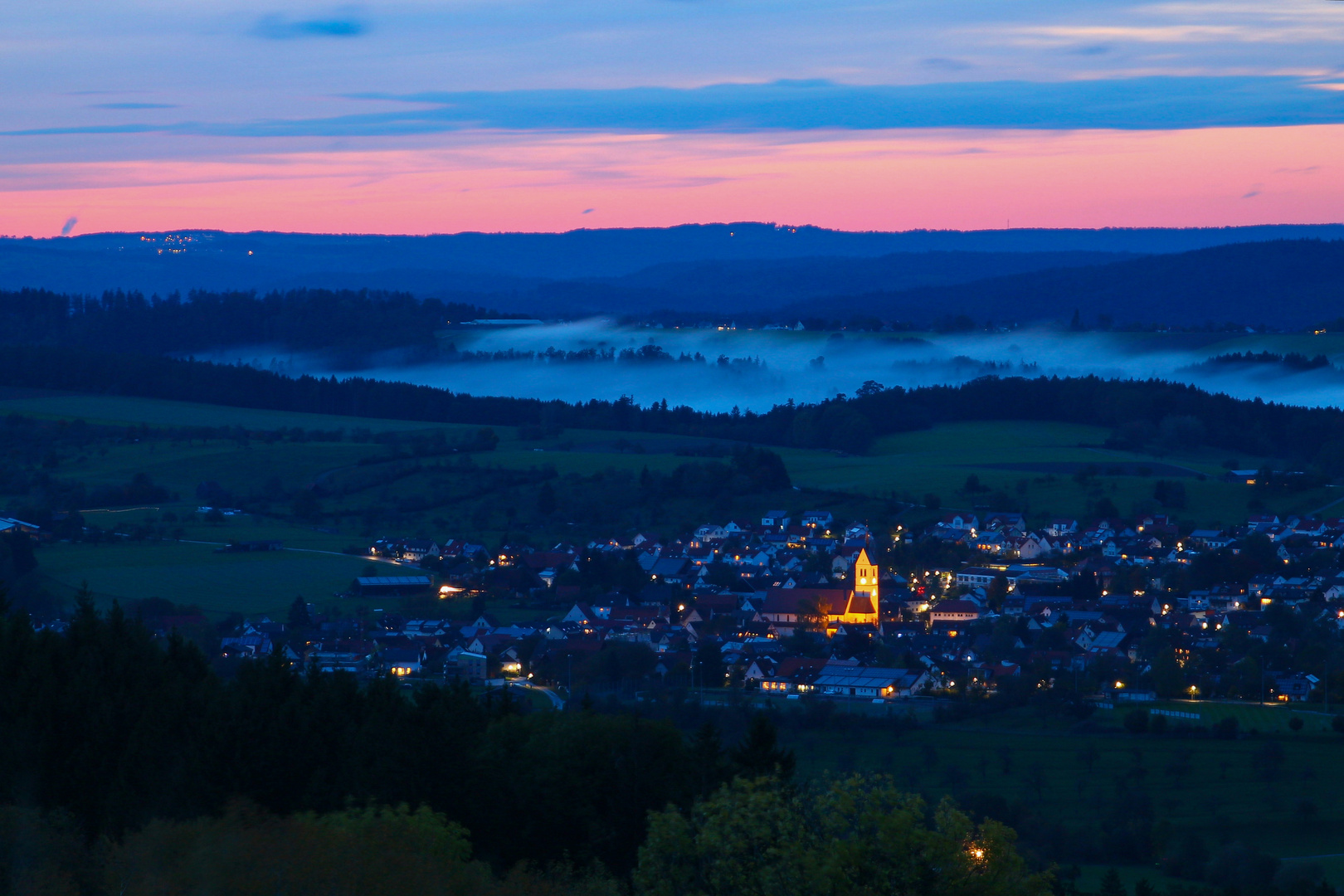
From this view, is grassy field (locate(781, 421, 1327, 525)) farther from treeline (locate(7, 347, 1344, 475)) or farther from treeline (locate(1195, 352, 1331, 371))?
treeline (locate(1195, 352, 1331, 371))

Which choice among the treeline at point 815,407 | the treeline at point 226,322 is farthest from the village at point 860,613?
the treeline at point 226,322

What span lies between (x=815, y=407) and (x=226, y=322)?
74518 millimetres

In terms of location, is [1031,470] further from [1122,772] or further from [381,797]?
[381,797]

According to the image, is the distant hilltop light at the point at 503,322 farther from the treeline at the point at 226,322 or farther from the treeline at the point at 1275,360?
the treeline at the point at 1275,360

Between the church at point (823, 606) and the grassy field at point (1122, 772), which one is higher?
the church at point (823, 606)

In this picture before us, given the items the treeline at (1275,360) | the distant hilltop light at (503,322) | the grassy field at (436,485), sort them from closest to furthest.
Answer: the grassy field at (436,485)
the treeline at (1275,360)
the distant hilltop light at (503,322)

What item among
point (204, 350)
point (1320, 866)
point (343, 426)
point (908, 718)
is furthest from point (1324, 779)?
point (204, 350)

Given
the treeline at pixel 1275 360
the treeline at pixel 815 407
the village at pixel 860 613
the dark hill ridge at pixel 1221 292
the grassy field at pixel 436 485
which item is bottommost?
the village at pixel 860 613

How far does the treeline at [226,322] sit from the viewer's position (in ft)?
471

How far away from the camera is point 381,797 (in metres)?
18.1

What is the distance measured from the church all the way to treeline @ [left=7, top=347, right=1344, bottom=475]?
34242 mm

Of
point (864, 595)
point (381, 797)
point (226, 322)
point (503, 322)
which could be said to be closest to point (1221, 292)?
point (503, 322)

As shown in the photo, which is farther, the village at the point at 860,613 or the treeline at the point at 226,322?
the treeline at the point at 226,322

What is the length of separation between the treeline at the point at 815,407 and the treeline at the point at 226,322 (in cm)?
3381
